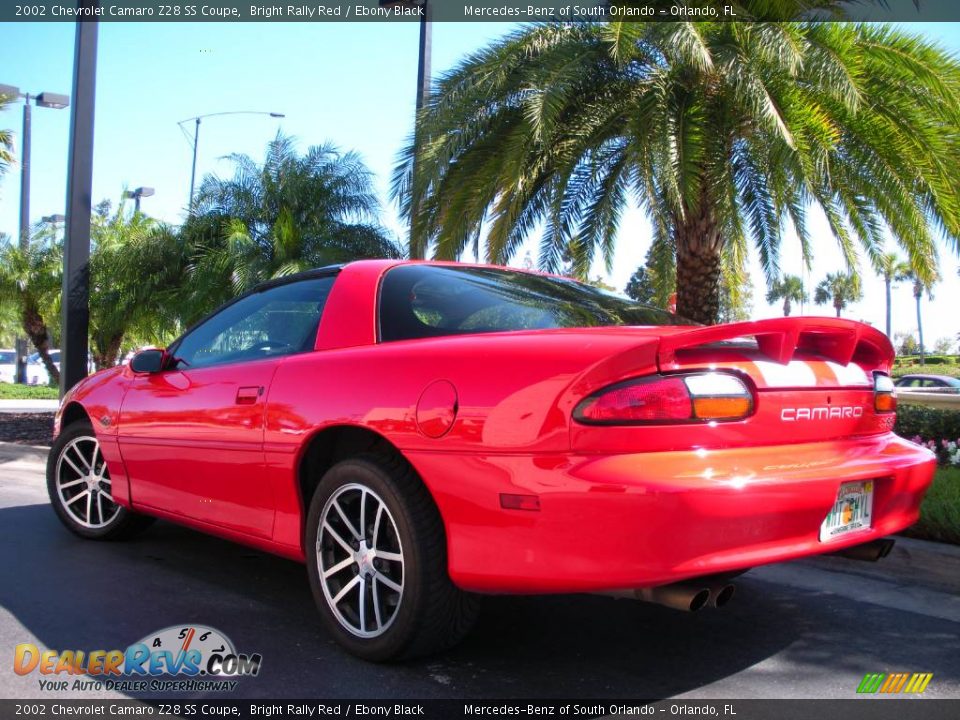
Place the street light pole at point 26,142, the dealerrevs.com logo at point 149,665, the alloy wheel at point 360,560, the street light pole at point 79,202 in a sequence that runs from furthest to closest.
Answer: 1. the street light pole at point 26,142
2. the street light pole at point 79,202
3. the alloy wheel at point 360,560
4. the dealerrevs.com logo at point 149,665

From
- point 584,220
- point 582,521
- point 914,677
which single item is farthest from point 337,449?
point 584,220

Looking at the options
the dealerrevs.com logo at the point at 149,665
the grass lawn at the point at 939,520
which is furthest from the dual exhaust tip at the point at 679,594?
the grass lawn at the point at 939,520

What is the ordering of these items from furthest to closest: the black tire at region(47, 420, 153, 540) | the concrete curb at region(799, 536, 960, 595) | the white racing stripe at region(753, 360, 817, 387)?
the black tire at region(47, 420, 153, 540), the concrete curb at region(799, 536, 960, 595), the white racing stripe at region(753, 360, 817, 387)

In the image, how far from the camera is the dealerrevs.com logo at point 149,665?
2.95 m

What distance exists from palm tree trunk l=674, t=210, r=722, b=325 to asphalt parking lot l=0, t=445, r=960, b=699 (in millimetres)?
4954

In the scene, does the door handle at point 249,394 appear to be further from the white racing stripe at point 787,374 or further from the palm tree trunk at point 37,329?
the palm tree trunk at point 37,329

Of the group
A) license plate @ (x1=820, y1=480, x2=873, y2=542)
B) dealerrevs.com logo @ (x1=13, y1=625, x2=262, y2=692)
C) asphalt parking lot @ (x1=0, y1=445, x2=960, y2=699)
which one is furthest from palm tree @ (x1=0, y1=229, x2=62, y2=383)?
license plate @ (x1=820, y1=480, x2=873, y2=542)

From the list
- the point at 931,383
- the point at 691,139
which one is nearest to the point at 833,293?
the point at 931,383

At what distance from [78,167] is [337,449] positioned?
7.67 meters

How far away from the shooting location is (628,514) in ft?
8.18

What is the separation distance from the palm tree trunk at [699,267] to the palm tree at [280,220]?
438 centimetres

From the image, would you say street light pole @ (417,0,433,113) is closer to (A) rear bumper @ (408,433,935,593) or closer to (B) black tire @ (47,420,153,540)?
(B) black tire @ (47,420,153,540)

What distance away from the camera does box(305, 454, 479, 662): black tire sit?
9.45ft

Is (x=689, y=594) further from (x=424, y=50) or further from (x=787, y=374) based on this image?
(x=424, y=50)
